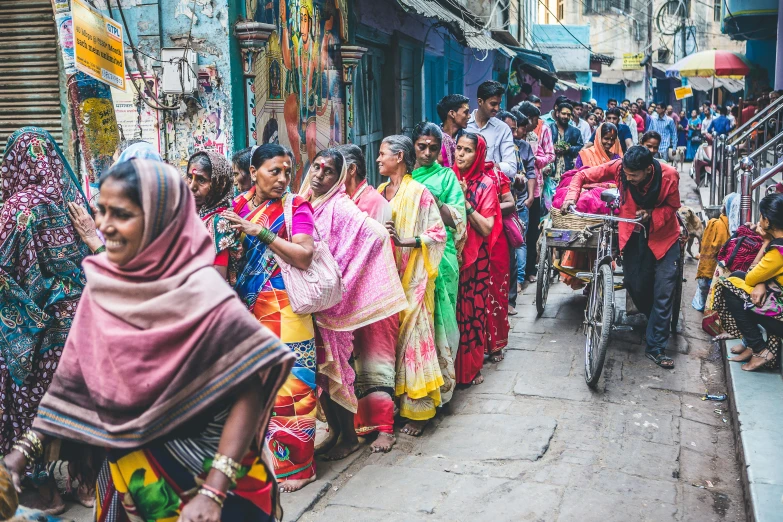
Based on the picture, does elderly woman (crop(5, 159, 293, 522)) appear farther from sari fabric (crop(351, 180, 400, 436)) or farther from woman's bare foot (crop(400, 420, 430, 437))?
woman's bare foot (crop(400, 420, 430, 437))

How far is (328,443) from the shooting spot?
16.4 ft

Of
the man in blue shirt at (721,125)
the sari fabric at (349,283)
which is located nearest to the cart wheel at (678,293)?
the sari fabric at (349,283)

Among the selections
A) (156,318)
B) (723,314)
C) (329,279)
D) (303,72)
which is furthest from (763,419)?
(303,72)

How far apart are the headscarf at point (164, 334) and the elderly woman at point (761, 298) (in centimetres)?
447

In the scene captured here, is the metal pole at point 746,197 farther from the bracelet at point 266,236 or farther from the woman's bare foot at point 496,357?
the bracelet at point 266,236

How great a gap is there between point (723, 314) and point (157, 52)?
475 centimetres

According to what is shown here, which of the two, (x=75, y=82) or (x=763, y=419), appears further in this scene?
(x=75, y=82)

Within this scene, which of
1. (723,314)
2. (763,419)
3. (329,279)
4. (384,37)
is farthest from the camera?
(384,37)

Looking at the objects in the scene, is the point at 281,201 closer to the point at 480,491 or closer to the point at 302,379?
the point at 302,379

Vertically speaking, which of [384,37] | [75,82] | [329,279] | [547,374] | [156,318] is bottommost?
[547,374]

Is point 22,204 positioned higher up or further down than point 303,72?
further down

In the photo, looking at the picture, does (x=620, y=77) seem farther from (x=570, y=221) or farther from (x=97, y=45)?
(x=97, y=45)

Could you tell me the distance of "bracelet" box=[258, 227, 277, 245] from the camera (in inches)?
151

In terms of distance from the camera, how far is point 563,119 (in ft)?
37.2
